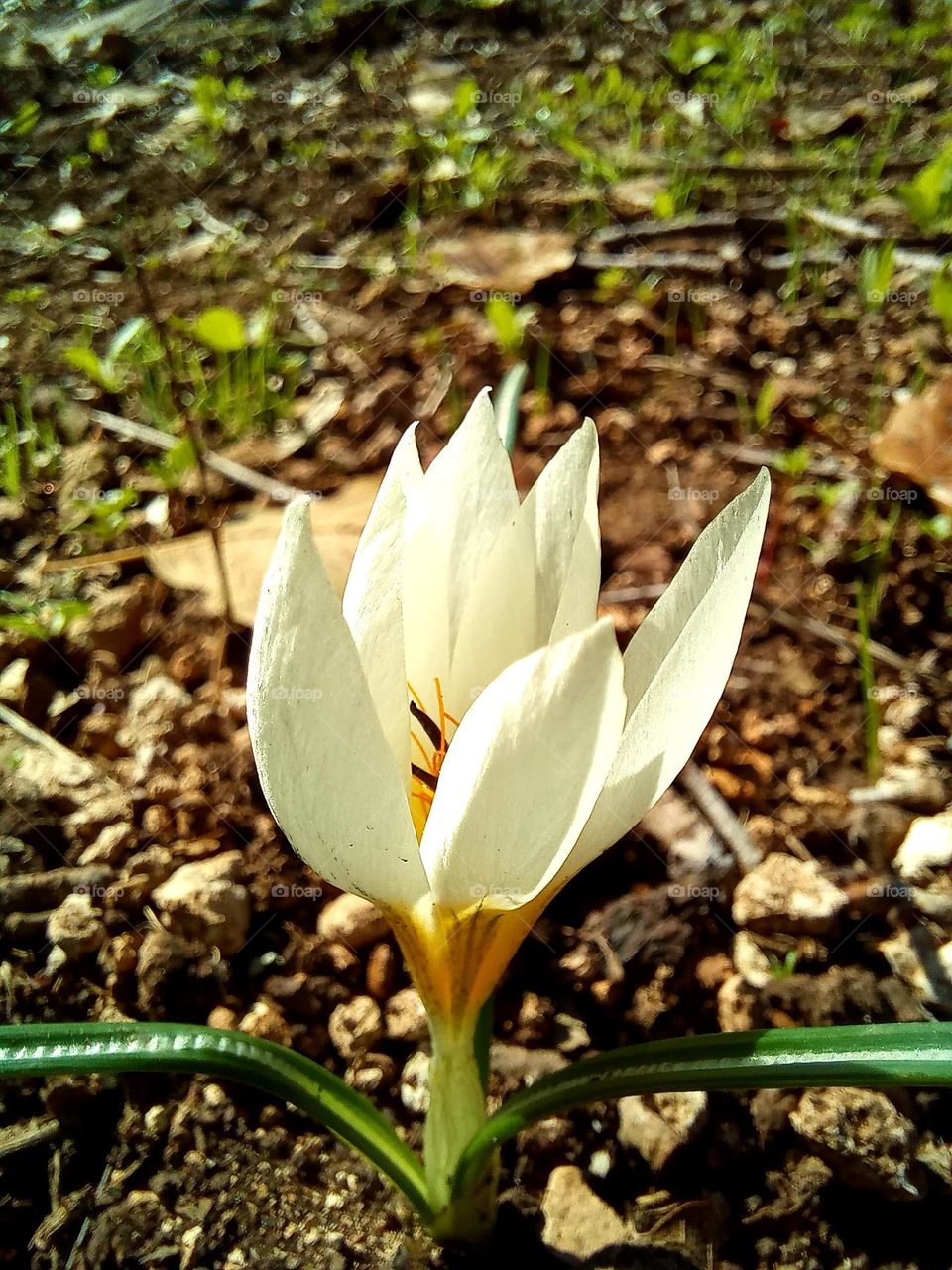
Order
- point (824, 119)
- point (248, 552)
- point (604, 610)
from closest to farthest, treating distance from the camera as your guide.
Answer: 1. point (604, 610)
2. point (248, 552)
3. point (824, 119)

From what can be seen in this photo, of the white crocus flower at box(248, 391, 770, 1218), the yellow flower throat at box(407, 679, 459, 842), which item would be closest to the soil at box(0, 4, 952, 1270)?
the white crocus flower at box(248, 391, 770, 1218)

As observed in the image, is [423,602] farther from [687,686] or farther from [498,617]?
[687,686]

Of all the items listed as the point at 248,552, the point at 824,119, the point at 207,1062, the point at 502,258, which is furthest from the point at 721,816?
the point at 824,119

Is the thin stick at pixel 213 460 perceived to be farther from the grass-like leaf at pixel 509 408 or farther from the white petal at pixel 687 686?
the white petal at pixel 687 686

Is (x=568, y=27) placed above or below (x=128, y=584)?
above

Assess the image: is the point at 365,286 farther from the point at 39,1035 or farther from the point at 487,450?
the point at 39,1035

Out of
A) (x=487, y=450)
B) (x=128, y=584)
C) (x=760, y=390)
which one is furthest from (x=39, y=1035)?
(x=760, y=390)
